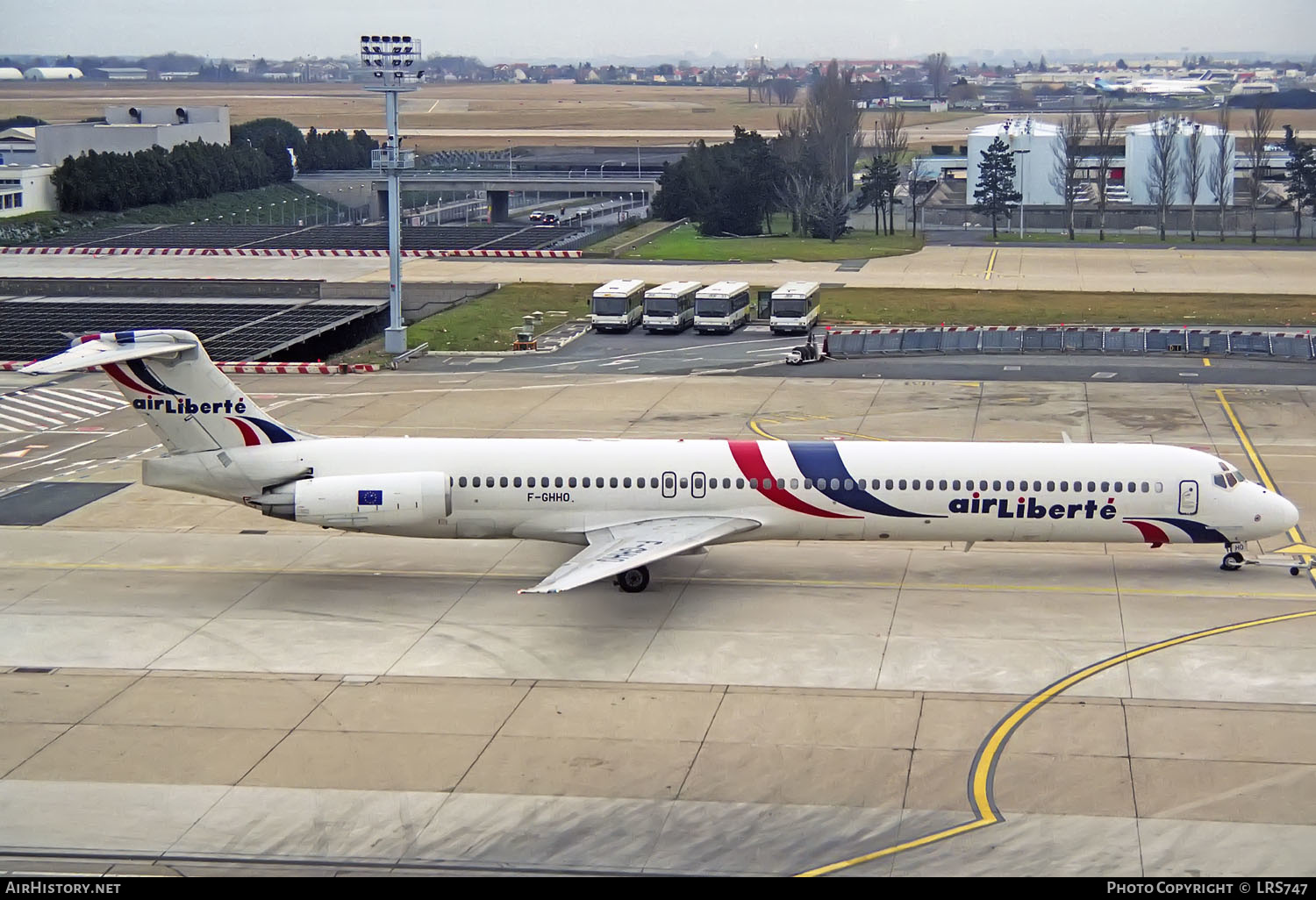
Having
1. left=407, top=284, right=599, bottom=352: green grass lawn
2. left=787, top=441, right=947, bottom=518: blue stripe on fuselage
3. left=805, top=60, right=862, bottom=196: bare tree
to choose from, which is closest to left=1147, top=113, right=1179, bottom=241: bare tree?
left=805, top=60, right=862, bottom=196: bare tree

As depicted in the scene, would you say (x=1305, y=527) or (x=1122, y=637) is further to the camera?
(x=1305, y=527)

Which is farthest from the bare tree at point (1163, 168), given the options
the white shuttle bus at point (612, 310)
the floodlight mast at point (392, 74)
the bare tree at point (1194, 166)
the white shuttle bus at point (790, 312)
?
the floodlight mast at point (392, 74)

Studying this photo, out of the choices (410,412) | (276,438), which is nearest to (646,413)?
(410,412)

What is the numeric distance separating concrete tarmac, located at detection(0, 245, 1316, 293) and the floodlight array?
25.6 meters

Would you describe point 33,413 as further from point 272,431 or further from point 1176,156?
point 1176,156

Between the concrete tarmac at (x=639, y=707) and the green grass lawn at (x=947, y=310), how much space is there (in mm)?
35587

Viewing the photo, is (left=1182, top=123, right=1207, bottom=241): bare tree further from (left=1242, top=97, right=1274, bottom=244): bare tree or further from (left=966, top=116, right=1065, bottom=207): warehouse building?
(left=966, top=116, right=1065, bottom=207): warehouse building

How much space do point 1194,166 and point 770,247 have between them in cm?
4291

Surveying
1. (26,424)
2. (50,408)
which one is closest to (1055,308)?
(50,408)

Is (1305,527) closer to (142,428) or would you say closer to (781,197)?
(142,428)

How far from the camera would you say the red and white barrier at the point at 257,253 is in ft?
357

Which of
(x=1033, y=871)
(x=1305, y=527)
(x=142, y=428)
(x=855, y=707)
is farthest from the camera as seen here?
(x=142, y=428)

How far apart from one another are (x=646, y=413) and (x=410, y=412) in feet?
31.0

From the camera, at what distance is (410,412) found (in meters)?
58.2
